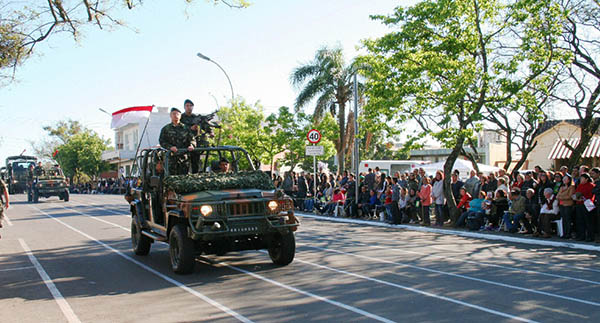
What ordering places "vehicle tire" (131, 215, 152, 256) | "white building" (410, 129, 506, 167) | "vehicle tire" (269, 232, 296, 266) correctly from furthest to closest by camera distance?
"white building" (410, 129, 506, 167) → "vehicle tire" (131, 215, 152, 256) → "vehicle tire" (269, 232, 296, 266)

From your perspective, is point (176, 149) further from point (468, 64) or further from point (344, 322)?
point (468, 64)

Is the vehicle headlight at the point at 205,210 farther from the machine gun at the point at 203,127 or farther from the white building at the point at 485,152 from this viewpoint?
the white building at the point at 485,152

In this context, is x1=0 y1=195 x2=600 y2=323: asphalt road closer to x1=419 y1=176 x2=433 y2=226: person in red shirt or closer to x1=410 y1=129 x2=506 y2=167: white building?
x1=419 y1=176 x2=433 y2=226: person in red shirt

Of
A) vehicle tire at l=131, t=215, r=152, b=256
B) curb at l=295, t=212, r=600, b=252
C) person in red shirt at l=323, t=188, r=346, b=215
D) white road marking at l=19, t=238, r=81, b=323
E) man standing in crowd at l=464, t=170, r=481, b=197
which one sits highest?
man standing in crowd at l=464, t=170, r=481, b=197

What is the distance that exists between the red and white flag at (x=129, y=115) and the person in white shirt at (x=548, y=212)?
59511 millimetres

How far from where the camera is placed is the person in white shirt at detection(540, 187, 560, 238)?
14.1 meters

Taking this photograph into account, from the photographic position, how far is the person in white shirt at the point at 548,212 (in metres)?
14.1

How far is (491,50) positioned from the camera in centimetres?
1912

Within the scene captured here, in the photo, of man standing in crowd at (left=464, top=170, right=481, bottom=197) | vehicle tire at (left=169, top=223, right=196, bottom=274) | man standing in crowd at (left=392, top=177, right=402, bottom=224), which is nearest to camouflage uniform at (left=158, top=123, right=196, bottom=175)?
vehicle tire at (left=169, top=223, right=196, bottom=274)

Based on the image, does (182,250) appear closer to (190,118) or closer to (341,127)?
(190,118)

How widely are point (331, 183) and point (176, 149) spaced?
1496 centimetres

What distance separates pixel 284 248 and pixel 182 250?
182 cm

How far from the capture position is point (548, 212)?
14.2 m

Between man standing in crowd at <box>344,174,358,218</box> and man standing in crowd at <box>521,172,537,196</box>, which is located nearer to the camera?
man standing in crowd at <box>521,172,537,196</box>
